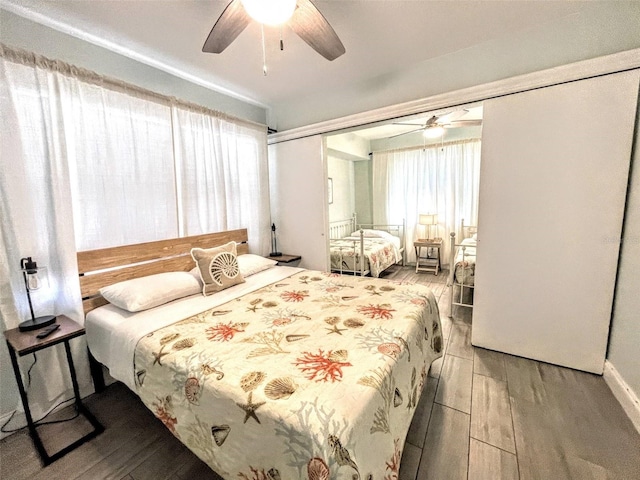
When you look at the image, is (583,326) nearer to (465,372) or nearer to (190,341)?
(465,372)

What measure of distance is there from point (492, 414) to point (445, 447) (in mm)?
454

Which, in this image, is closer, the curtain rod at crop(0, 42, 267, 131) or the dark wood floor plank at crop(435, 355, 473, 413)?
the curtain rod at crop(0, 42, 267, 131)

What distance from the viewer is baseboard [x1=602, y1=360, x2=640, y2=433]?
1565 millimetres

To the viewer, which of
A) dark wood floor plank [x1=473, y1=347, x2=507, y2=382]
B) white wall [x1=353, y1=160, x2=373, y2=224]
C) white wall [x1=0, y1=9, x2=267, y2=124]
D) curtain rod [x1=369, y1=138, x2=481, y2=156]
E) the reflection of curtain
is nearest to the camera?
white wall [x1=0, y1=9, x2=267, y2=124]

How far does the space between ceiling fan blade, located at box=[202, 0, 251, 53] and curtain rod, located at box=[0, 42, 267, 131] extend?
36.0 inches

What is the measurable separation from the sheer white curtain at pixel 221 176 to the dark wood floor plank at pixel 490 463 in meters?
2.71

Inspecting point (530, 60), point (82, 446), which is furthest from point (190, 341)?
point (530, 60)

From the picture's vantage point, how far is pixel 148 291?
6.23 feet

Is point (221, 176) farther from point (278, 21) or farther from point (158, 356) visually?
point (158, 356)

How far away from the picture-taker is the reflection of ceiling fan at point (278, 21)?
121 centimetres

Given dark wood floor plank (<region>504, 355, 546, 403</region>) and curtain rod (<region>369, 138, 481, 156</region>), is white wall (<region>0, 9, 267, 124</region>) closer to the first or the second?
curtain rod (<region>369, 138, 481, 156</region>)

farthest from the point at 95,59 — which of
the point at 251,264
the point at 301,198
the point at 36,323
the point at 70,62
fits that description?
the point at 301,198

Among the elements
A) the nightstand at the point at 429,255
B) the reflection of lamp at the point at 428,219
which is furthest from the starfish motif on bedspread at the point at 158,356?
the reflection of lamp at the point at 428,219

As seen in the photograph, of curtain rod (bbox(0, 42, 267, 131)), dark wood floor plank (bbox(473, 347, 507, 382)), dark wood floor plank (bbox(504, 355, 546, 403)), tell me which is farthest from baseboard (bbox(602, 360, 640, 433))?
curtain rod (bbox(0, 42, 267, 131))
